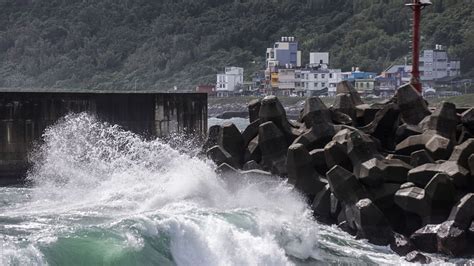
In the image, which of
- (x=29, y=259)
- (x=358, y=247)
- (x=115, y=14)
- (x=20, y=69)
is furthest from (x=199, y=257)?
(x=115, y=14)

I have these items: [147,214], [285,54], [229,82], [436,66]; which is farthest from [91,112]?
[285,54]

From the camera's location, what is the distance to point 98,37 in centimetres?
11900

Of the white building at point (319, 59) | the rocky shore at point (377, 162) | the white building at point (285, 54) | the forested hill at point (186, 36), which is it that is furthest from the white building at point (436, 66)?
the rocky shore at point (377, 162)

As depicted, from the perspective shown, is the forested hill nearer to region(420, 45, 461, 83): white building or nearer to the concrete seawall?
region(420, 45, 461, 83): white building

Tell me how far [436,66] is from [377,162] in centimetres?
7834

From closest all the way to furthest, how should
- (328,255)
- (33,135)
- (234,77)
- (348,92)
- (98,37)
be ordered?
1. (328,255)
2. (348,92)
3. (33,135)
4. (234,77)
5. (98,37)

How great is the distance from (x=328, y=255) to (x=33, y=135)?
10.5m

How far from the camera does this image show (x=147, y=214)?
39.4 ft

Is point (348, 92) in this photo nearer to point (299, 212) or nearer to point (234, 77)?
point (299, 212)

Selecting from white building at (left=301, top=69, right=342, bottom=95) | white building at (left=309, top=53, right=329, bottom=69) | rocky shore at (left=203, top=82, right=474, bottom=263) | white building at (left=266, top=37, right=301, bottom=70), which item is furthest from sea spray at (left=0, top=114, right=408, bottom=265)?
white building at (left=266, top=37, right=301, bottom=70)

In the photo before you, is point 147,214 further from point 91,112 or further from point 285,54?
point 285,54

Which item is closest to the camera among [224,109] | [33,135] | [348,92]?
[348,92]

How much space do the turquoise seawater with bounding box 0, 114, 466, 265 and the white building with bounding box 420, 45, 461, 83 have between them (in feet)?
241

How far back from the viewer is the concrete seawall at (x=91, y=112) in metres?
20.6
